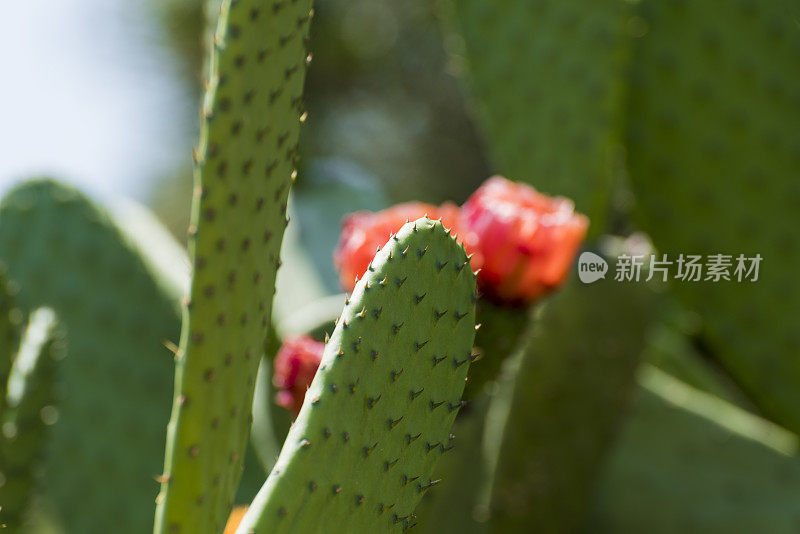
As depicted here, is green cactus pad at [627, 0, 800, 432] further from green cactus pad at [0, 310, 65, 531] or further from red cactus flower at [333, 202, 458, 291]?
green cactus pad at [0, 310, 65, 531]

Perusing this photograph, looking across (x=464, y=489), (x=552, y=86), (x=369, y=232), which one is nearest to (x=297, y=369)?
(x=369, y=232)

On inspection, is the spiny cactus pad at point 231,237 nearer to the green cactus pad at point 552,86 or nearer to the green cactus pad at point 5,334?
the green cactus pad at point 5,334

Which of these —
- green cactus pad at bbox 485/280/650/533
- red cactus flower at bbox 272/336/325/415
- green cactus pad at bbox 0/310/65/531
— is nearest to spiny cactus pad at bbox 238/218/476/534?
red cactus flower at bbox 272/336/325/415

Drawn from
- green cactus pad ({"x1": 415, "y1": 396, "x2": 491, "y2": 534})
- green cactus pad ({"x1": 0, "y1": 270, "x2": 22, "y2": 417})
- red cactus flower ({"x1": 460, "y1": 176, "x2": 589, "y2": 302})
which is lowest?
green cactus pad ({"x1": 0, "y1": 270, "x2": 22, "y2": 417})

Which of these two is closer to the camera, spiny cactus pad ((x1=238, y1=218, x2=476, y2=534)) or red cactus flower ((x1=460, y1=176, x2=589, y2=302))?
spiny cactus pad ((x1=238, y1=218, x2=476, y2=534))

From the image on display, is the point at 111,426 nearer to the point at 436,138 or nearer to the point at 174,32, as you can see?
the point at 436,138

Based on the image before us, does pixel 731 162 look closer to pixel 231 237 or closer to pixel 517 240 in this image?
pixel 517 240
